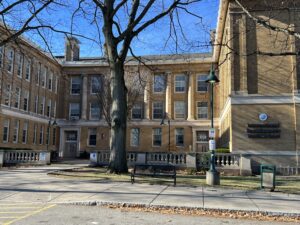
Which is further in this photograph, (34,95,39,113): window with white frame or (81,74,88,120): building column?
(81,74,88,120): building column

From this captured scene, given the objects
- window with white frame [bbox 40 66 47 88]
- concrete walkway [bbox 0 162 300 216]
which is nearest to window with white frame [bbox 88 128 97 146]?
window with white frame [bbox 40 66 47 88]

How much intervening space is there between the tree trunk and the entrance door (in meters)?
37.1

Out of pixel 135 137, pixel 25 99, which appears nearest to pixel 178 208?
pixel 25 99

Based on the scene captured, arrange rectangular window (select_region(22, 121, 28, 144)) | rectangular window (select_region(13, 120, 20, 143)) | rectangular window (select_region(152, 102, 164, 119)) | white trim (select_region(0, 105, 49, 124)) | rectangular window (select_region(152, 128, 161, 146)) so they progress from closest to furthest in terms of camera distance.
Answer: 1. white trim (select_region(0, 105, 49, 124))
2. rectangular window (select_region(13, 120, 20, 143))
3. rectangular window (select_region(22, 121, 28, 144))
4. rectangular window (select_region(152, 128, 161, 146))
5. rectangular window (select_region(152, 102, 164, 119))

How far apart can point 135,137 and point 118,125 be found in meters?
34.3

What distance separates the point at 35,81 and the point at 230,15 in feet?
97.8

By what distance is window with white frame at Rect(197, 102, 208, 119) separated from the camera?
176 ft

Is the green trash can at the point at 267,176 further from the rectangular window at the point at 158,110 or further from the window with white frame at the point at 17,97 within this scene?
the rectangular window at the point at 158,110

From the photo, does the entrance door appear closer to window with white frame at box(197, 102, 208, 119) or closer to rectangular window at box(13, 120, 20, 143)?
rectangular window at box(13, 120, 20, 143)

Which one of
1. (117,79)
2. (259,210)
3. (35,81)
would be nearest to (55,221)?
(259,210)

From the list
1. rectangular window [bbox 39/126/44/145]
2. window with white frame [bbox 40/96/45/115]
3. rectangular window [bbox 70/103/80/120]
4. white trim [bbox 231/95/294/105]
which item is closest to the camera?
white trim [bbox 231/95/294/105]

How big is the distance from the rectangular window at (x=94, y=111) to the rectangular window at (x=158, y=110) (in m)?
8.25

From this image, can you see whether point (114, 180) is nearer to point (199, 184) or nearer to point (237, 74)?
point (199, 184)

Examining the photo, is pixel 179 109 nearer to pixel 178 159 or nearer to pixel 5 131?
pixel 5 131
